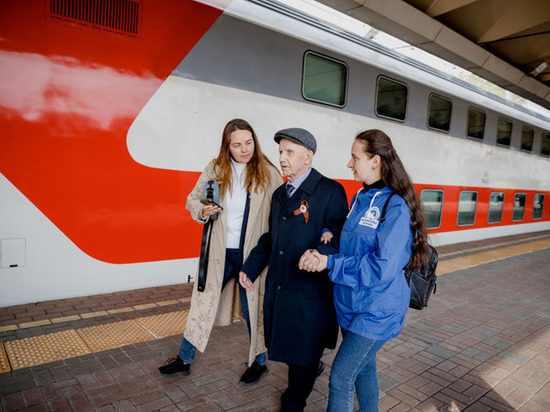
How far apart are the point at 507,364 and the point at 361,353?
2.41 metres

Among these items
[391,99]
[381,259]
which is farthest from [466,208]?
[381,259]

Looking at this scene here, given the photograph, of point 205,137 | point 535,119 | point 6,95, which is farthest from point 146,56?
point 535,119

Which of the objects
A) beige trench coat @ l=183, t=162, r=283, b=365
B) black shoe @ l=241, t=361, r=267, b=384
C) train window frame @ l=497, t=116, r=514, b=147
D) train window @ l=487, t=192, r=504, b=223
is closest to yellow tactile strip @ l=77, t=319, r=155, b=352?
beige trench coat @ l=183, t=162, r=283, b=365

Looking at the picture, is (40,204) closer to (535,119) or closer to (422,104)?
(422,104)

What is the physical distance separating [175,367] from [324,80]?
398 cm

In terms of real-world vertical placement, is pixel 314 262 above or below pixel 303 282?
above

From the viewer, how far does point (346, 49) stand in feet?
17.6

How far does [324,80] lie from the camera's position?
533 centimetres

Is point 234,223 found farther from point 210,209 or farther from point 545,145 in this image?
point 545,145

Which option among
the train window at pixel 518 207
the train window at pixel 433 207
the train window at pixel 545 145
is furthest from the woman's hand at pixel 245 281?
the train window at pixel 545 145

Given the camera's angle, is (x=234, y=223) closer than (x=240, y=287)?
Yes

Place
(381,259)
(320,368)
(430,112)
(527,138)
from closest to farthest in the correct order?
(381,259)
(320,368)
(430,112)
(527,138)

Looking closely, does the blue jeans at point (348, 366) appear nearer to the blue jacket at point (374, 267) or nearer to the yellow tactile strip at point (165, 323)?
the blue jacket at point (374, 267)

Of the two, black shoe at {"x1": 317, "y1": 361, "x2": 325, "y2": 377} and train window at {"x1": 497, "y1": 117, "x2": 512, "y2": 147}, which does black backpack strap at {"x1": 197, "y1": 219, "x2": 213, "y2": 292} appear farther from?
train window at {"x1": 497, "y1": 117, "x2": 512, "y2": 147}
